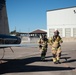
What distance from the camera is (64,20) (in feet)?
214

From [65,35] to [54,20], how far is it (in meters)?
5.37

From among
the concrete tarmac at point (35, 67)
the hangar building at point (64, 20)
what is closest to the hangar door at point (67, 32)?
the hangar building at point (64, 20)

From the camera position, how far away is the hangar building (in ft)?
209

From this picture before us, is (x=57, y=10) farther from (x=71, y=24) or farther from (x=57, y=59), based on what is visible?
(x=57, y=59)

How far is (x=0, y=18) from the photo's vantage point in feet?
46.7

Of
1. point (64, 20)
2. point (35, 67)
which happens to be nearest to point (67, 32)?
point (64, 20)

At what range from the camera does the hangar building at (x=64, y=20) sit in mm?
63597

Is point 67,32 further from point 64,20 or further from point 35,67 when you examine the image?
point 35,67

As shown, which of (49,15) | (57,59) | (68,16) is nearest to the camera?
(57,59)

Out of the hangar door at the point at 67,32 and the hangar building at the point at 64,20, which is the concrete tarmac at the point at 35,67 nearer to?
the hangar building at the point at 64,20

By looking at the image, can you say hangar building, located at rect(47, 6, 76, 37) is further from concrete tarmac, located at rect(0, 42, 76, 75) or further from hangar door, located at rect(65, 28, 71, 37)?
concrete tarmac, located at rect(0, 42, 76, 75)

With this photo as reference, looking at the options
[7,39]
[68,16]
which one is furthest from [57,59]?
[68,16]

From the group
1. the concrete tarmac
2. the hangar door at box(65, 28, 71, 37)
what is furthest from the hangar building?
the concrete tarmac

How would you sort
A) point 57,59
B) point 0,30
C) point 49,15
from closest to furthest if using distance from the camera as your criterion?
point 57,59, point 0,30, point 49,15
